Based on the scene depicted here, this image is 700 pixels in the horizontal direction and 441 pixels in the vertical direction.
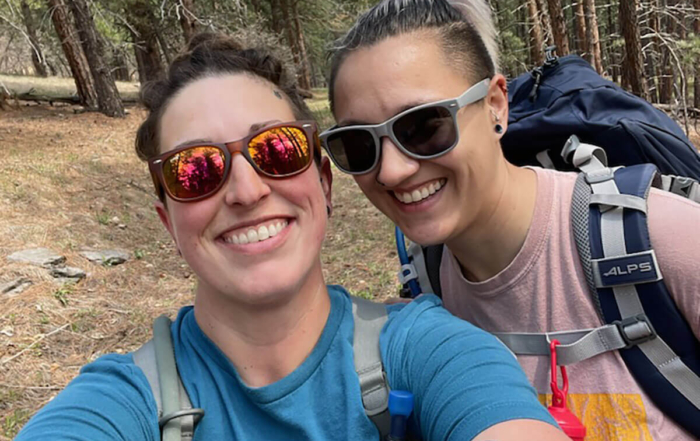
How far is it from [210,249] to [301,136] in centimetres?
45

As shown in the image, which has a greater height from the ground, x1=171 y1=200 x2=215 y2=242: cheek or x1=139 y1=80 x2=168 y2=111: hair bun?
x1=139 y1=80 x2=168 y2=111: hair bun

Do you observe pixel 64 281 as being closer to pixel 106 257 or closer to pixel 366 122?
pixel 106 257

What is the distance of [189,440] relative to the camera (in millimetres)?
1338

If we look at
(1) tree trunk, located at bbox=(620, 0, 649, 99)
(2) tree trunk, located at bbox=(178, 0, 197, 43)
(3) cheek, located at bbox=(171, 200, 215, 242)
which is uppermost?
(2) tree trunk, located at bbox=(178, 0, 197, 43)

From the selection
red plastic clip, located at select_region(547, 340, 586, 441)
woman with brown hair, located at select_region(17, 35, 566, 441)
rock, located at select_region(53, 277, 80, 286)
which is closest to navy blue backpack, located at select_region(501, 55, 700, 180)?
red plastic clip, located at select_region(547, 340, 586, 441)

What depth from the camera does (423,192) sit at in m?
1.79

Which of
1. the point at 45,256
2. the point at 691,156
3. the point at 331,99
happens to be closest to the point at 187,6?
the point at 45,256

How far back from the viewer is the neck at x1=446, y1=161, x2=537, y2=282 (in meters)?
1.83

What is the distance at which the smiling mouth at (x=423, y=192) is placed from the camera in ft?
5.85

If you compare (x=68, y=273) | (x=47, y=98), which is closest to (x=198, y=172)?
(x=68, y=273)

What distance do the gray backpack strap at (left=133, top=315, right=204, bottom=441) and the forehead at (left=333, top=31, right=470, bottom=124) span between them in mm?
955

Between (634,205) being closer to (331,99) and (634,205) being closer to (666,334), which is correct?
(666,334)

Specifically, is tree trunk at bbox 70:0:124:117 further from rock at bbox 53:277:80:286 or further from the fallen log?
rock at bbox 53:277:80:286

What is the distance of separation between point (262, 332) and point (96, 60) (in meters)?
12.9
